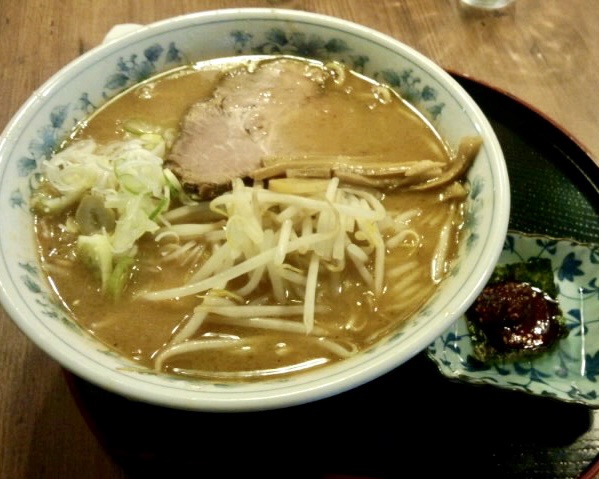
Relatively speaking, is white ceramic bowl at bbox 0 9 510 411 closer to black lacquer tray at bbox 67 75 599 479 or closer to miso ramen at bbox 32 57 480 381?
miso ramen at bbox 32 57 480 381

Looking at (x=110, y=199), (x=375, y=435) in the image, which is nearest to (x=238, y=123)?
(x=110, y=199)

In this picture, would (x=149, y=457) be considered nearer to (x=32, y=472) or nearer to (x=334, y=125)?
(x=32, y=472)

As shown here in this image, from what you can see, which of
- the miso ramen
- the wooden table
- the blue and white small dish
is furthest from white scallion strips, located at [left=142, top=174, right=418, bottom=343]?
the wooden table

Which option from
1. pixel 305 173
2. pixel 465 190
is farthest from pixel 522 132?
pixel 305 173

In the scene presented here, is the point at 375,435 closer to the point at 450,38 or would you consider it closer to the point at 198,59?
the point at 198,59

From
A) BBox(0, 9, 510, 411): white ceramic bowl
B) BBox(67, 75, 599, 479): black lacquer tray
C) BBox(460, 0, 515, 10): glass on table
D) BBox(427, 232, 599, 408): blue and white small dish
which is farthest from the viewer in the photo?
BBox(460, 0, 515, 10): glass on table

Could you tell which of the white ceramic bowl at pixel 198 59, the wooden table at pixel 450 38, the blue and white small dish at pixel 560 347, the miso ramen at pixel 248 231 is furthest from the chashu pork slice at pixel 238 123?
the wooden table at pixel 450 38

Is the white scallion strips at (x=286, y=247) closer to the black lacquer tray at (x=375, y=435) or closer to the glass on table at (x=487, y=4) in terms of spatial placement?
the black lacquer tray at (x=375, y=435)
